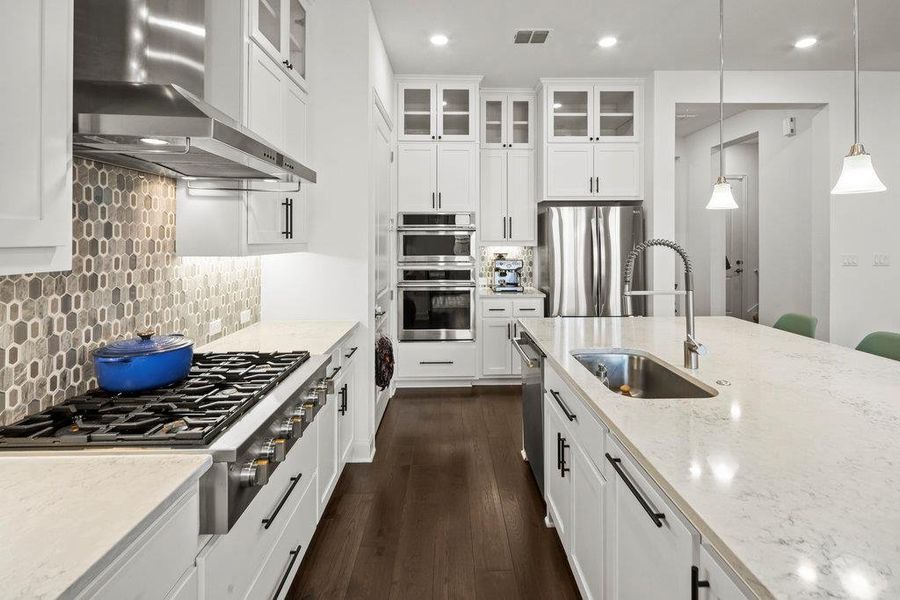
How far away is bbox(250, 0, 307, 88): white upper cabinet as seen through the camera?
2.35 metres

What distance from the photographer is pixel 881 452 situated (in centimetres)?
118

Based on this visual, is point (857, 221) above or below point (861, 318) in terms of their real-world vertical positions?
above

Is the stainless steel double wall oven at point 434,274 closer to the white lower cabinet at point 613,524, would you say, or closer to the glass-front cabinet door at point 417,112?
the glass-front cabinet door at point 417,112

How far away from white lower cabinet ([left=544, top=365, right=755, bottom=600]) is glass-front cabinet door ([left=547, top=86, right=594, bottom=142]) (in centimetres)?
338

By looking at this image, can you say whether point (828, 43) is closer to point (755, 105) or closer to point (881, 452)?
point (755, 105)

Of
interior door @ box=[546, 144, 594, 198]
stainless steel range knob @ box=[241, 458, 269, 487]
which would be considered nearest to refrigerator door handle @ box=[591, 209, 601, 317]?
interior door @ box=[546, 144, 594, 198]

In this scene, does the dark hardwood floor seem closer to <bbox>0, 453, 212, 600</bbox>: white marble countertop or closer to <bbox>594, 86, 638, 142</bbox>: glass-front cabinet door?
<bbox>0, 453, 212, 600</bbox>: white marble countertop

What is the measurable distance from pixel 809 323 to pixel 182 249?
133 inches

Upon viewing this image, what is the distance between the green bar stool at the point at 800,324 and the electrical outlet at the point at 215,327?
3267 mm

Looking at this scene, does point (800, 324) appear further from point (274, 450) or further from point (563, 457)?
point (274, 450)

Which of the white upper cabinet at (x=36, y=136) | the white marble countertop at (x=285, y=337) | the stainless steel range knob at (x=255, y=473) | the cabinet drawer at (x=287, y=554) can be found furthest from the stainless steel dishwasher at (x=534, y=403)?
the white upper cabinet at (x=36, y=136)

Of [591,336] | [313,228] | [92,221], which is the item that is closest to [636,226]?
[591,336]

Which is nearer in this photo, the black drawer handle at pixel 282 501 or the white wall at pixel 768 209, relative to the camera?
the black drawer handle at pixel 282 501

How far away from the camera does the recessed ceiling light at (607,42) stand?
13.7 feet
